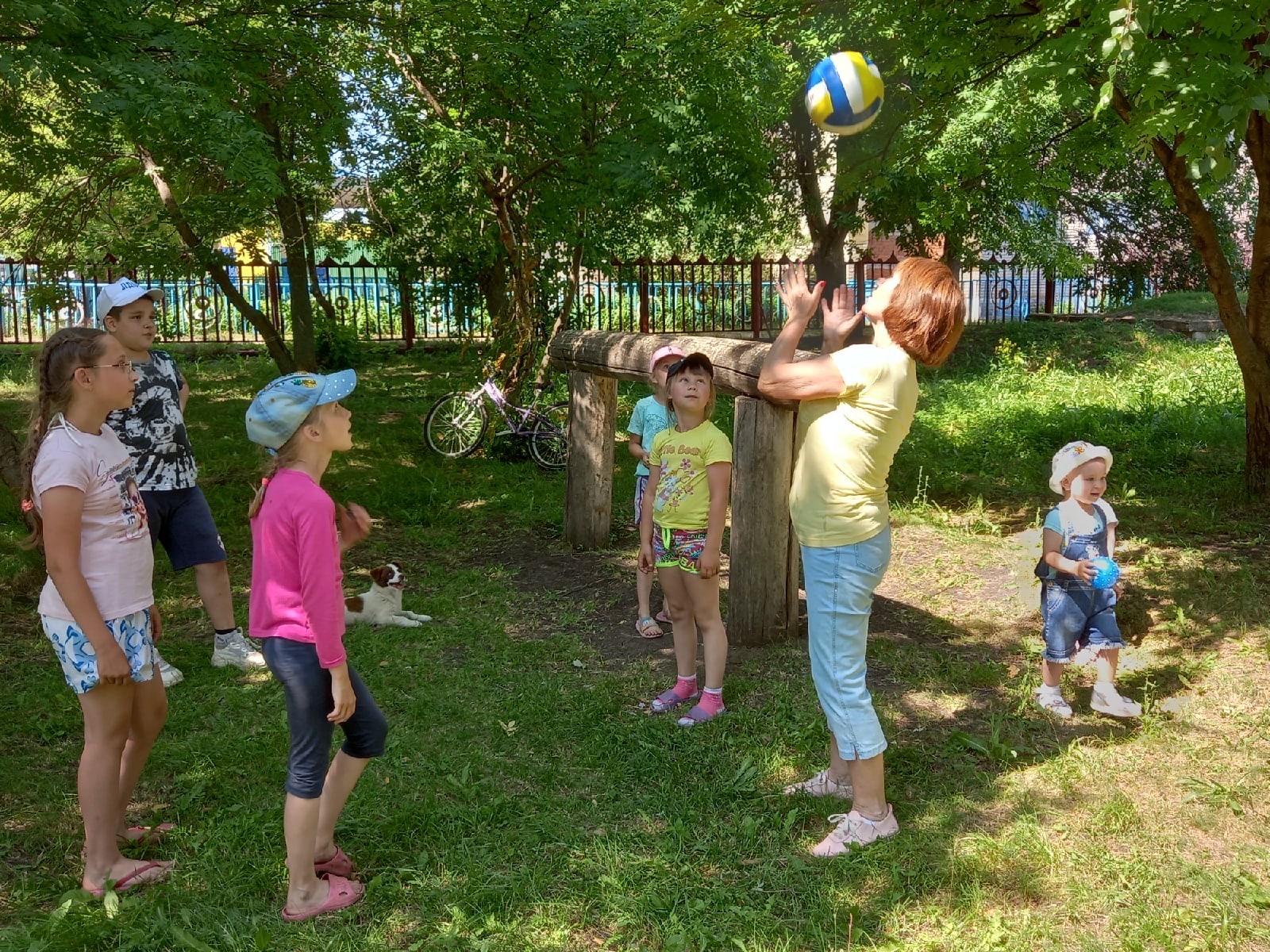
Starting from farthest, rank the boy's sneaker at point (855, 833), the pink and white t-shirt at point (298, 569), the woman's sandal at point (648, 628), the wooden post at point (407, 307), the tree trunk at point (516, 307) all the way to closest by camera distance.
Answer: the wooden post at point (407, 307) → the tree trunk at point (516, 307) → the woman's sandal at point (648, 628) → the boy's sneaker at point (855, 833) → the pink and white t-shirt at point (298, 569)

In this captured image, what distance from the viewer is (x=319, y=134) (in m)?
7.98

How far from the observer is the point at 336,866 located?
3307 mm

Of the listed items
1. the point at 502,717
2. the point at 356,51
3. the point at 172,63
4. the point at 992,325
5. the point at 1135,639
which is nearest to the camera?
the point at 502,717

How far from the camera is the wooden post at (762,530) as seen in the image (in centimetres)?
516

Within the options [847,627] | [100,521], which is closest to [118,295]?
[100,521]

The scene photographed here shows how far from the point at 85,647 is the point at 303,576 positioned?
78cm

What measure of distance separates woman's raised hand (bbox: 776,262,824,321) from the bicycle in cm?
639

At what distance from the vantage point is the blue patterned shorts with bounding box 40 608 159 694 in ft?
10.2

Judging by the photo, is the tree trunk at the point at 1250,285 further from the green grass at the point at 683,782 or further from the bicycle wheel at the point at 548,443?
the bicycle wheel at the point at 548,443

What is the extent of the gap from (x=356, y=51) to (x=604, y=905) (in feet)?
25.9

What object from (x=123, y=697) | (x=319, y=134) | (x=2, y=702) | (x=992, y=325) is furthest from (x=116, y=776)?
(x=992, y=325)

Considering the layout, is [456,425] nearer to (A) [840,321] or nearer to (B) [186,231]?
(B) [186,231]

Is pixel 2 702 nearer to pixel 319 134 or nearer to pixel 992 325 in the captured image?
pixel 319 134

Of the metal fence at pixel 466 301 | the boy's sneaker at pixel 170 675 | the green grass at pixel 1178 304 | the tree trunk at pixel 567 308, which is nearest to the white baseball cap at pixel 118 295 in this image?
the boy's sneaker at pixel 170 675
